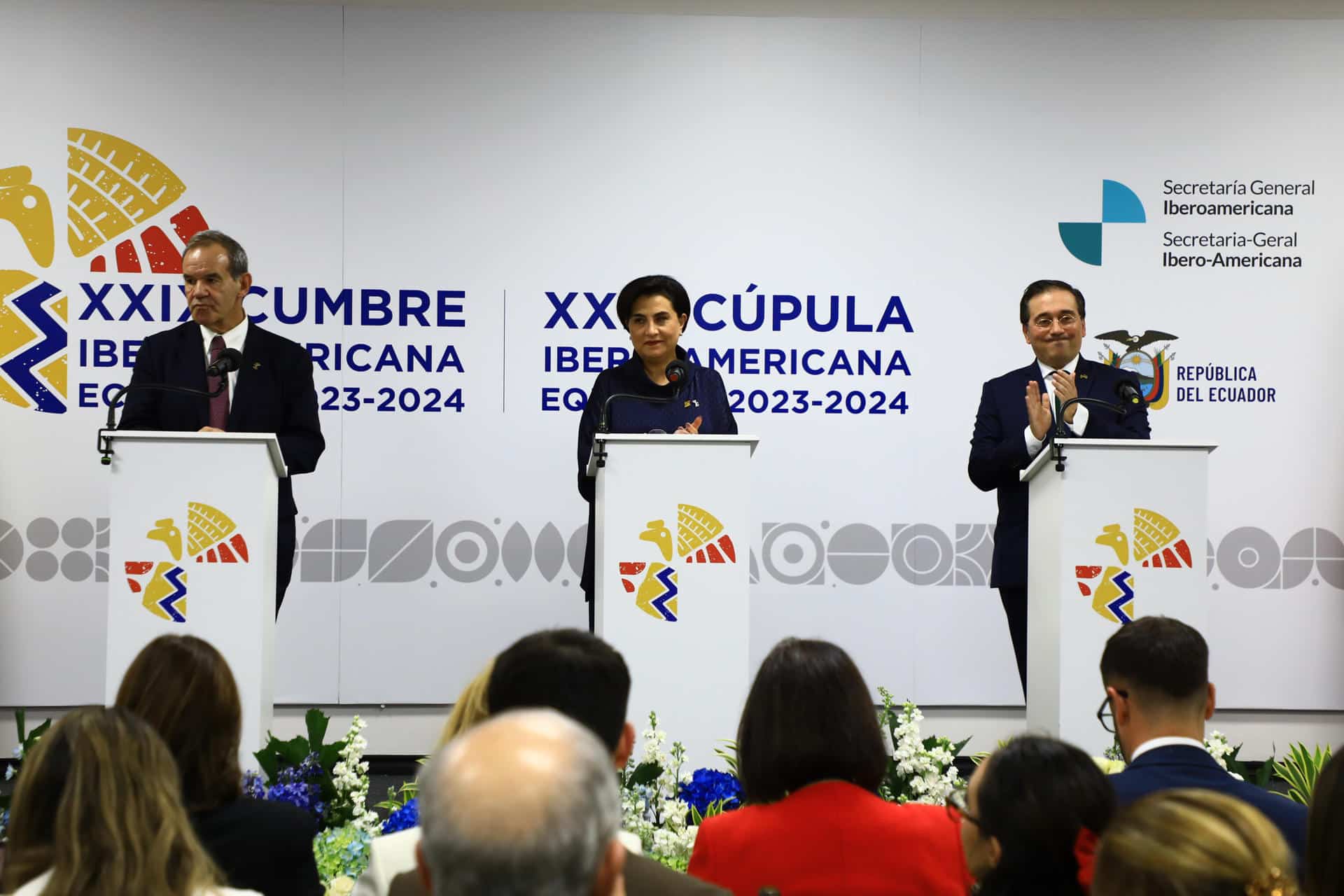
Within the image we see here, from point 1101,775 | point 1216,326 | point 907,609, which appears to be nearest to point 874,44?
point 1216,326

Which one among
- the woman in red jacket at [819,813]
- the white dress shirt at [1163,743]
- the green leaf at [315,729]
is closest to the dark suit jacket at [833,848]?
the woman in red jacket at [819,813]

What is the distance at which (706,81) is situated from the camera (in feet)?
23.1

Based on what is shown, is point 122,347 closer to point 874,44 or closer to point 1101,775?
point 874,44

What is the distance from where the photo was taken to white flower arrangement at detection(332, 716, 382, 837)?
372 centimetres

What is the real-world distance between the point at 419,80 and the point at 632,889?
576cm

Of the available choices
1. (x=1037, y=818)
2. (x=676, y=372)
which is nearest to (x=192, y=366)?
(x=676, y=372)

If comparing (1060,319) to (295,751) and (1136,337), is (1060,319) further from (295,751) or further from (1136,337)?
(295,751)

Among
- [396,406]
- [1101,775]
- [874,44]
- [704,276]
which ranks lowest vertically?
[1101,775]

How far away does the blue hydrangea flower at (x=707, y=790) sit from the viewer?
3.70 m

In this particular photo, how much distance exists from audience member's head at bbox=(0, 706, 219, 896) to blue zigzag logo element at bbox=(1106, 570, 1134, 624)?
336cm

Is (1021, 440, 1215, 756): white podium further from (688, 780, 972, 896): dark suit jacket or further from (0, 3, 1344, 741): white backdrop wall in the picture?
(688, 780, 972, 896): dark suit jacket

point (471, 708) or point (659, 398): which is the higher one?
point (659, 398)

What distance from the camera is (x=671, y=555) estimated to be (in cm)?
466

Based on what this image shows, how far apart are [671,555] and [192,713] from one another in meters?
2.43
